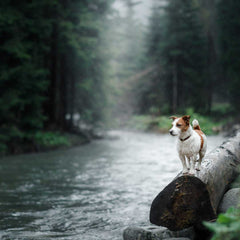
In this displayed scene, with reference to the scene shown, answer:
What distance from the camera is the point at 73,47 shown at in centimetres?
1839

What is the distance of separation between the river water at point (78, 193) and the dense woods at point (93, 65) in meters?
3.33

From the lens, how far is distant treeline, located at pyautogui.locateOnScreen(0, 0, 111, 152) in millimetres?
14902

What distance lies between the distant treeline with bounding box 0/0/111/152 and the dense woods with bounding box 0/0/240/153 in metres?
0.05

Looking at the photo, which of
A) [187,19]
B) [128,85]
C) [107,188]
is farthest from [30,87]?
[128,85]

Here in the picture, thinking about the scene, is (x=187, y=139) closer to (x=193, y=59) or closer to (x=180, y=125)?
(x=180, y=125)

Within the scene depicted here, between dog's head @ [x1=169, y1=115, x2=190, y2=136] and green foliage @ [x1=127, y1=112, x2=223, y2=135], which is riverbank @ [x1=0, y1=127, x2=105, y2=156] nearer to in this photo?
green foliage @ [x1=127, y1=112, x2=223, y2=135]

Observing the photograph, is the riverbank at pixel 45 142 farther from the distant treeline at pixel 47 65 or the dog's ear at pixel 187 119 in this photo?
the dog's ear at pixel 187 119

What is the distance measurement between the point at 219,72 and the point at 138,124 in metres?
10.5

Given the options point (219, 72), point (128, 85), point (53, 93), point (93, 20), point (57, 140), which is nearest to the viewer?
point (57, 140)

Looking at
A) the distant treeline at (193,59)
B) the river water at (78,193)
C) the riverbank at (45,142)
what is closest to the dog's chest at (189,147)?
the river water at (78,193)

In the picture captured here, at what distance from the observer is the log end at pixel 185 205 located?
4.68 metres

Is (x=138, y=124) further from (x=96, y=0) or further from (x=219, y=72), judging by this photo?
(x=96, y=0)

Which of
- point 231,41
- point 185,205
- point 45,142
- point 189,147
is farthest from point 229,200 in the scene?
point 231,41

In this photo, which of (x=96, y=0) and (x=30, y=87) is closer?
(x=30, y=87)
